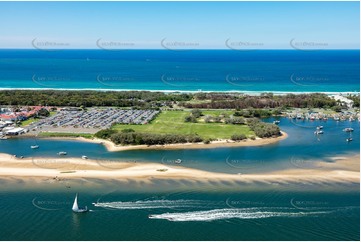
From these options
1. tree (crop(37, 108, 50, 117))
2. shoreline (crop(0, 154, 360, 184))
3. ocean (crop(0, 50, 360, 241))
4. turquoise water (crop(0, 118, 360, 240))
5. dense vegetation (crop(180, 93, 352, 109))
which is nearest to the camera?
turquoise water (crop(0, 118, 360, 240))

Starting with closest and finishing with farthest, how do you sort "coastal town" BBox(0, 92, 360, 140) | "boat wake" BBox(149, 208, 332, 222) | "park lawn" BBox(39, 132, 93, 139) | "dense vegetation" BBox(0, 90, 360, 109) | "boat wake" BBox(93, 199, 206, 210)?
"boat wake" BBox(149, 208, 332, 222)
"boat wake" BBox(93, 199, 206, 210)
"park lawn" BBox(39, 132, 93, 139)
"coastal town" BBox(0, 92, 360, 140)
"dense vegetation" BBox(0, 90, 360, 109)

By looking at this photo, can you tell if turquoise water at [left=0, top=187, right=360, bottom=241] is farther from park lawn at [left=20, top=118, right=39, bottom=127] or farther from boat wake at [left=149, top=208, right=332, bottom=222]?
park lawn at [left=20, top=118, right=39, bottom=127]

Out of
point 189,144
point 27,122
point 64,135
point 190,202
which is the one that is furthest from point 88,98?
point 190,202

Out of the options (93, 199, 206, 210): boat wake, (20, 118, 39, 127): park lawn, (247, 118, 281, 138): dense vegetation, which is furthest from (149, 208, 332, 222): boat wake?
(20, 118, 39, 127): park lawn

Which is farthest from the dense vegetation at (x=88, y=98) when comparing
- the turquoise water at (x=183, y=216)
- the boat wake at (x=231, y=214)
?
the boat wake at (x=231, y=214)

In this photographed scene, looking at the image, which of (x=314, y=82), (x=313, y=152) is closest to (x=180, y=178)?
(x=313, y=152)

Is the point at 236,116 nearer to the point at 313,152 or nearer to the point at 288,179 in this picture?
the point at 313,152
